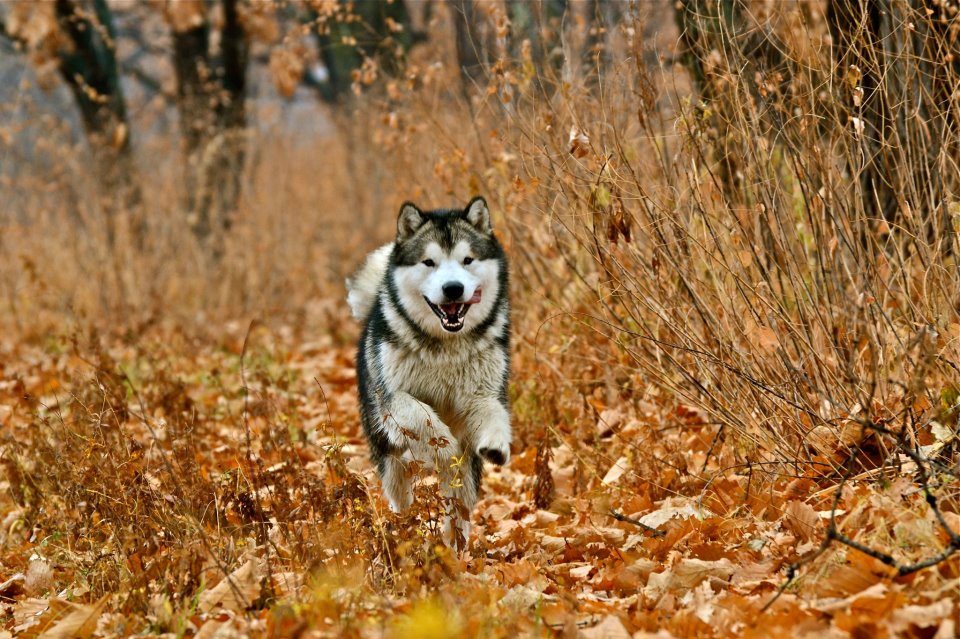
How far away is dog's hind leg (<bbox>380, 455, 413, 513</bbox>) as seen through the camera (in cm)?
457

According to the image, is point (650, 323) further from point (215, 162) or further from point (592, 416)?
point (215, 162)

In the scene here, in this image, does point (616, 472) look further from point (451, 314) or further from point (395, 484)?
point (451, 314)

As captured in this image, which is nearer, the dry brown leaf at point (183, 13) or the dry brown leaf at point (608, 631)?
the dry brown leaf at point (608, 631)

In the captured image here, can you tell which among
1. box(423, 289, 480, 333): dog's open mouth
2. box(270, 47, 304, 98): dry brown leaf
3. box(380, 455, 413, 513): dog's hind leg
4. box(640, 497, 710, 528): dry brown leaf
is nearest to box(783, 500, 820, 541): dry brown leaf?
box(640, 497, 710, 528): dry brown leaf

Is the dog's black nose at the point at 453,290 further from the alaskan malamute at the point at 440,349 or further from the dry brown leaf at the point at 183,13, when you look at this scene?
the dry brown leaf at the point at 183,13

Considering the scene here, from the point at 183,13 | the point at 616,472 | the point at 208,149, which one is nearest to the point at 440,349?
the point at 616,472

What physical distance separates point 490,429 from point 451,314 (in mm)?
571

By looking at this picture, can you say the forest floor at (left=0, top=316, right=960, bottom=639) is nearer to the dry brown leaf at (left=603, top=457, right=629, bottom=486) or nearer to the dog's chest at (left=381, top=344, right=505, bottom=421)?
the dry brown leaf at (left=603, top=457, right=629, bottom=486)

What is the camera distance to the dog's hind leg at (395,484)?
4.57 meters

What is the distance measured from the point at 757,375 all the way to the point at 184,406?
12.8 ft

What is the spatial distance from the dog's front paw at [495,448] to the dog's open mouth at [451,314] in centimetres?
58

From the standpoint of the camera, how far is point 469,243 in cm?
461

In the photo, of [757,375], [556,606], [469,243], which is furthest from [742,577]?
[469,243]

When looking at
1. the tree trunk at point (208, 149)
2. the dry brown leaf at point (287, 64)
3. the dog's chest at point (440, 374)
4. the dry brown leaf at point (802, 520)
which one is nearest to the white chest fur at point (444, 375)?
the dog's chest at point (440, 374)
